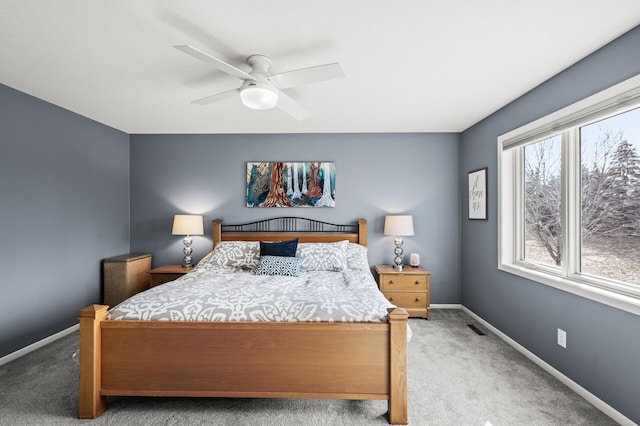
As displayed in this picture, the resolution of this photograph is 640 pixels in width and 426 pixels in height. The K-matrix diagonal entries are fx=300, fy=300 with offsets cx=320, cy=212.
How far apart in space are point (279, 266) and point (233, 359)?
127 centimetres

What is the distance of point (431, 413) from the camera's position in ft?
6.34

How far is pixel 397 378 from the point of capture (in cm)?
182

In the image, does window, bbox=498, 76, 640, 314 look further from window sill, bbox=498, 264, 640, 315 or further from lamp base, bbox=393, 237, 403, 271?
lamp base, bbox=393, 237, 403, 271

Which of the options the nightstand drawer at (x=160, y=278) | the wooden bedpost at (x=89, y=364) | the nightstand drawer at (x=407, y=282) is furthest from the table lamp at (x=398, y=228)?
the wooden bedpost at (x=89, y=364)

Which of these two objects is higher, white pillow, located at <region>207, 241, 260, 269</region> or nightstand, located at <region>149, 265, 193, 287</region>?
white pillow, located at <region>207, 241, 260, 269</region>

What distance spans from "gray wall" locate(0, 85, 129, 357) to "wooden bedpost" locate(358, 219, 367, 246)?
3246mm

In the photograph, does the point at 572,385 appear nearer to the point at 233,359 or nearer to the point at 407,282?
the point at 407,282

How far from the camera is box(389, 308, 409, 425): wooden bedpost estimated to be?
71.6 inches

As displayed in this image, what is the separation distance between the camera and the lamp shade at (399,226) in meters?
3.79

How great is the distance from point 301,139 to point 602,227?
326cm

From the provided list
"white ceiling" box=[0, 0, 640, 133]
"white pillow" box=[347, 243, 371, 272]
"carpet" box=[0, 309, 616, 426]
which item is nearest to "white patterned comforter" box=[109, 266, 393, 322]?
"carpet" box=[0, 309, 616, 426]

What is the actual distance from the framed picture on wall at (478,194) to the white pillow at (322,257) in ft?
5.54

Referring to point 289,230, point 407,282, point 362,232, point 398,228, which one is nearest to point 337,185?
point 362,232

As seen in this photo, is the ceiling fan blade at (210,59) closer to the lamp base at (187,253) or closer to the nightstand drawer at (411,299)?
the lamp base at (187,253)
